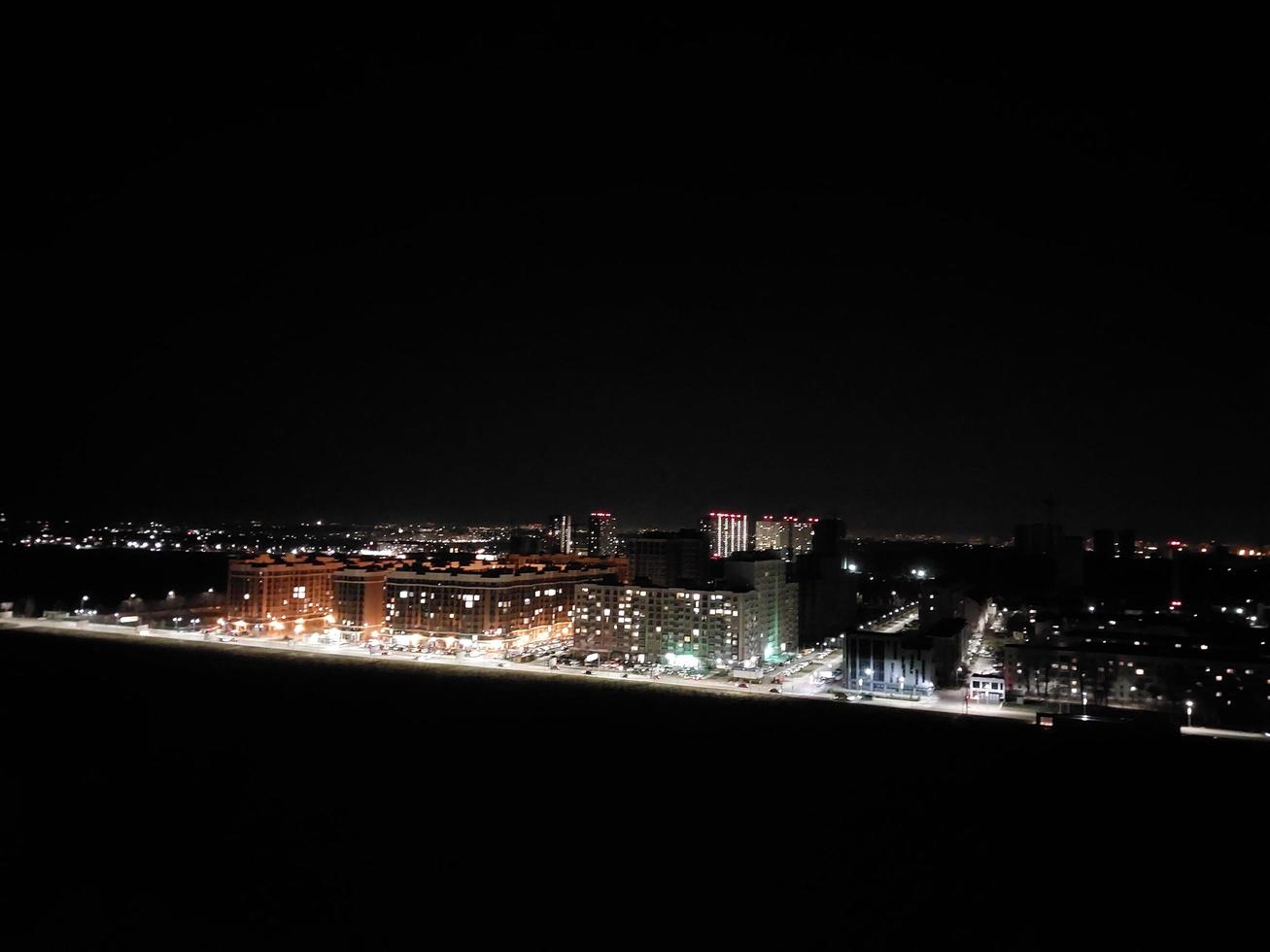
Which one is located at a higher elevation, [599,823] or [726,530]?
[726,530]

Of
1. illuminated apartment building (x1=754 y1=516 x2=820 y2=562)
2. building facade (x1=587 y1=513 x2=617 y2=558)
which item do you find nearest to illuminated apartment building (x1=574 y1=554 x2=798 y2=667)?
building facade (x1=587 y1=513 x2=617 y2=558)

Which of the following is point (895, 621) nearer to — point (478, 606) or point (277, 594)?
point (478, 606)

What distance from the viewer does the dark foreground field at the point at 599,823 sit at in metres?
8.16

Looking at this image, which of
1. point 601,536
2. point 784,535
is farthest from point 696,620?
point 784,535

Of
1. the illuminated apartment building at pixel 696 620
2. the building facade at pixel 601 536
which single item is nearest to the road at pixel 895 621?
the illuminated apartment building at pixel 696 620

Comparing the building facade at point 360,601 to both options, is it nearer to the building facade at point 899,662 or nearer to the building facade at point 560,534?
the building facade at point 899,662

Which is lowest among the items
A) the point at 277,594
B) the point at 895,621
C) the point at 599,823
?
the point at 895,621

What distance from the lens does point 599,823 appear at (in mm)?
10742

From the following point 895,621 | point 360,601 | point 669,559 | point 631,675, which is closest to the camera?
point 631,675

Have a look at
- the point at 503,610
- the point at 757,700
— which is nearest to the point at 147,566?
the point at 503,610

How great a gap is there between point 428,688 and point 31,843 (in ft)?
31.7

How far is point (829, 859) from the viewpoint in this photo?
9594 mm

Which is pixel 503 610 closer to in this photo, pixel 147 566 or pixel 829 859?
pixel 829 859

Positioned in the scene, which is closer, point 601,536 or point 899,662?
point 899,662
